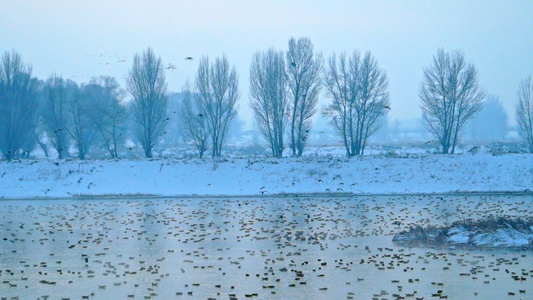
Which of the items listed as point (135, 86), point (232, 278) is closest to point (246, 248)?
point (232, 278)

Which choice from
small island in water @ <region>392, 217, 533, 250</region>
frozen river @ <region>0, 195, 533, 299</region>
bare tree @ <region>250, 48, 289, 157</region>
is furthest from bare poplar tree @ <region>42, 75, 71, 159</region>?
small island in water @ <region>392, 217, 533, 250</region>

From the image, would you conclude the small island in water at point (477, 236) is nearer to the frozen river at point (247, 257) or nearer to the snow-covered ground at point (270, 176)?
the frozen river at point (247, 257)

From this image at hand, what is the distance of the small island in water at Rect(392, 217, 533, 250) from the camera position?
16.0 m

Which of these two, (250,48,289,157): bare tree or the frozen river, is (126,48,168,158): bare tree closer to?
(250,48,289,157): bare tree

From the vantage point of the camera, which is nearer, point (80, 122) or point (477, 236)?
point (477, 236)

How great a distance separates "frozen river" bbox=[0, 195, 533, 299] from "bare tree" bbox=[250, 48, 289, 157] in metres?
25.9

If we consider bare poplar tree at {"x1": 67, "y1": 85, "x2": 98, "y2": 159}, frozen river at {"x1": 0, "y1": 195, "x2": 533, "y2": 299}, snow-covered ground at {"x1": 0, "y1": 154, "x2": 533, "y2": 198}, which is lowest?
frozen river at {"x1": 0, "y1": 195, "x2": 533, "y2": 299}

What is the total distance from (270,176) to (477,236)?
21.9 m

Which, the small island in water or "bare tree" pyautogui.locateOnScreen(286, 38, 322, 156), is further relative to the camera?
"bare tree" pyautogui.locateOnScreen(286, 38, 322, 156)

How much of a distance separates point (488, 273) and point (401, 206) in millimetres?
13928

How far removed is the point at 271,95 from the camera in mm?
51094

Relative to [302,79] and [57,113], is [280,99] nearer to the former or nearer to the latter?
[302,79]

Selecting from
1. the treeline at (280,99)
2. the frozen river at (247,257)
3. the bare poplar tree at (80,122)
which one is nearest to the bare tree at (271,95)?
the treeline at (280,99)

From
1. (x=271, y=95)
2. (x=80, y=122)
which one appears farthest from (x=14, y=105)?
(x=271, y=95)
